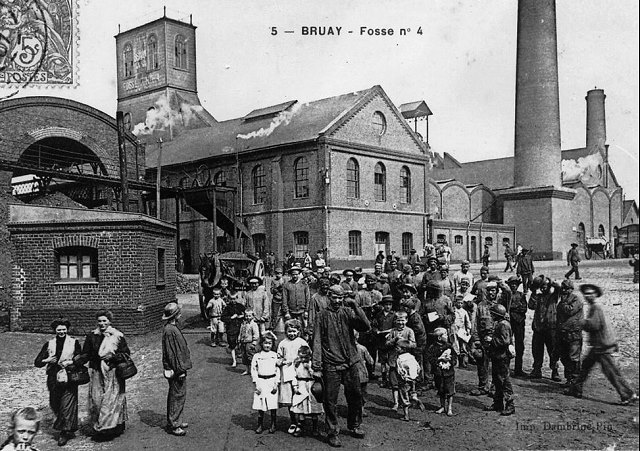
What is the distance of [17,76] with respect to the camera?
1211 cm

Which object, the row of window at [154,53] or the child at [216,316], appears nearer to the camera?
the child at [216,316]

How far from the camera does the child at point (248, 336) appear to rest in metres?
10.0

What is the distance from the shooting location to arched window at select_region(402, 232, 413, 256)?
3119 centimetres

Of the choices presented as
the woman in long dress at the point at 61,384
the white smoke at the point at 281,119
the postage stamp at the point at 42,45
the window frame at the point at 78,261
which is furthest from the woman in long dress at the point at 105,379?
the white smoke at the point at 281,119

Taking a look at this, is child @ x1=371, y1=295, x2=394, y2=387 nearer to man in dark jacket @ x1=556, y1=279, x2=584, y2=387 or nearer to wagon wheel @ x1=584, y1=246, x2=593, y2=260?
man in dark jacket @ x1=556, y1=279, x2=584, y2=387

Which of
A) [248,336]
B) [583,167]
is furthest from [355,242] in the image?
[583,167]

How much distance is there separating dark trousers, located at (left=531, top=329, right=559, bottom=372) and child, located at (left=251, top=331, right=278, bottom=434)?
429 centimetres

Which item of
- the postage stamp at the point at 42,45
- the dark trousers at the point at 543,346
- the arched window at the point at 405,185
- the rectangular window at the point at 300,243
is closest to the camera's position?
the dark trousers at the point at 543,346

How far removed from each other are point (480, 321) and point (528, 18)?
76.8 ft

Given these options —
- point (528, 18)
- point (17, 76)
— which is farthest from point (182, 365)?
point (528, 18)

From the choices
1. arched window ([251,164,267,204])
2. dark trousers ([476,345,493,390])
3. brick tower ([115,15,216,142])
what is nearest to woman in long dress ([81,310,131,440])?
dark trousers ([476,345,493,390])

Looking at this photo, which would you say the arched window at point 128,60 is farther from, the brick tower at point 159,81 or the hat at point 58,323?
the hat at point 58,323

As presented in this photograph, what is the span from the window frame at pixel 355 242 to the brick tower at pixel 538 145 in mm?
9666

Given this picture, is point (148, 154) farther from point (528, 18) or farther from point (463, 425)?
point (463, 425)
